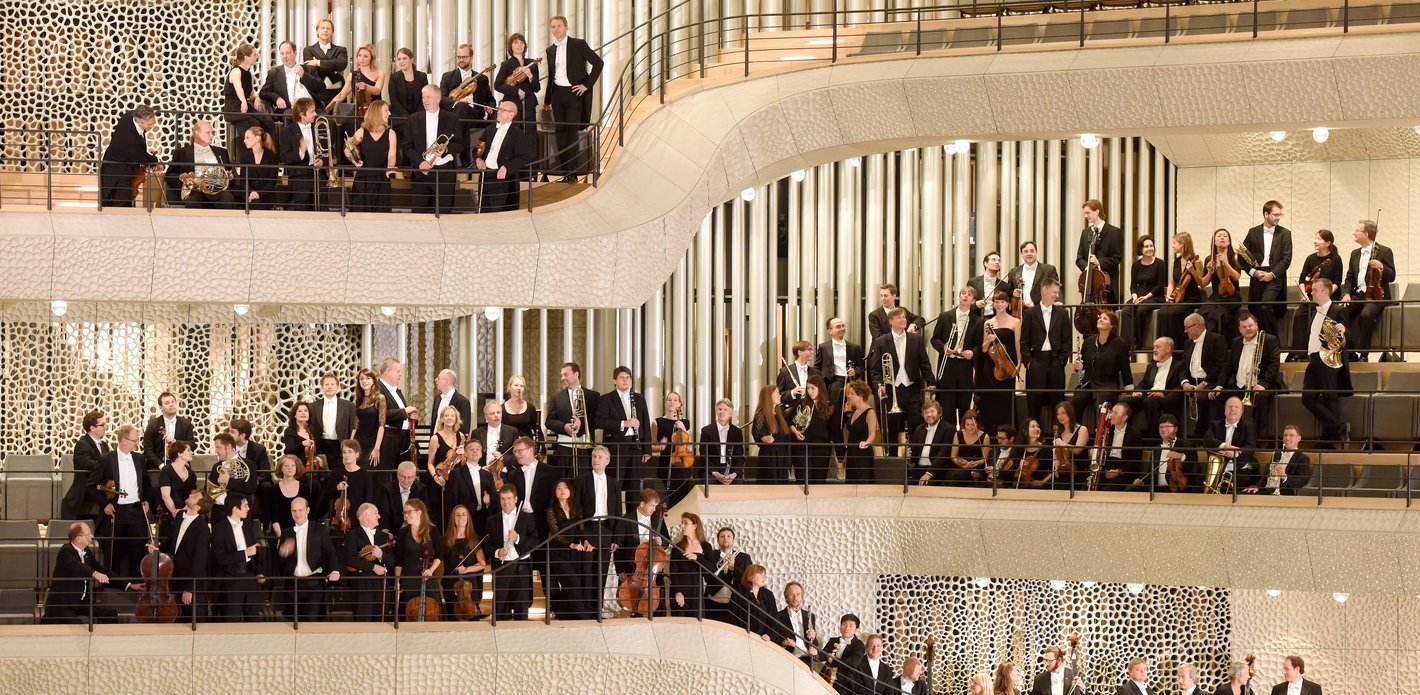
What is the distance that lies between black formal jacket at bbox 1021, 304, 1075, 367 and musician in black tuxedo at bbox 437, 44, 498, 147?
409 centimetres

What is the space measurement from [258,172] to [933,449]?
5.14m

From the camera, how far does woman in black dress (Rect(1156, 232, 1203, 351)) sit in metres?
13.6

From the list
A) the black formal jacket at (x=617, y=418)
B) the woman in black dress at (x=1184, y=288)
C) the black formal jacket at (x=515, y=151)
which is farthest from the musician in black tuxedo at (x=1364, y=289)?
the black formal jacket at (x=515, y=151)

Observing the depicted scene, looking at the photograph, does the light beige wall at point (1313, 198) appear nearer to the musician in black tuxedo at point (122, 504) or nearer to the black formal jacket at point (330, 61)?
the black formal jacket at point (330, 61)

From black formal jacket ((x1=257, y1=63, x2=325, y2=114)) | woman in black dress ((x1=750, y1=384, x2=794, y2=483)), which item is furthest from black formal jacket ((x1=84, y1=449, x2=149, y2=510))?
woman in black dress ((x1=750, y1=384, x2=794, y2=483))

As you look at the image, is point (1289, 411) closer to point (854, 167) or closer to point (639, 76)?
point (854, 167)

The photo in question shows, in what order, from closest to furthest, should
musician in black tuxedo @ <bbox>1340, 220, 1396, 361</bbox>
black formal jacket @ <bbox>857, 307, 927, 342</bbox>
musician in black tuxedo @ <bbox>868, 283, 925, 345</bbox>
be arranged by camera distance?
musician in black tuxedo @ <bbox>1340, 220, 1396, 361</bbox>, musician in black tuxedo @ <bbox>868, 283, 925, 345</bbox>, black formal jacket @ <bbox>857, 307, 927, 342</bbox>

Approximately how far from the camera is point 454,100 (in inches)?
538

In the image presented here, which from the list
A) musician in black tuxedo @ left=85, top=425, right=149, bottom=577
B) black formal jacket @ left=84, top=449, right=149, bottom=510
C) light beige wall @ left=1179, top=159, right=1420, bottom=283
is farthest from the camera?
light beige wall @ left=1179, top=159, right=1420, bottom=283

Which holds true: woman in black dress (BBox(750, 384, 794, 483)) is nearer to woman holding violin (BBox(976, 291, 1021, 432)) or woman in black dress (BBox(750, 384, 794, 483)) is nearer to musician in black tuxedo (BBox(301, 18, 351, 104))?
woman holding violin (BBox(976, 291, 1021, 432))

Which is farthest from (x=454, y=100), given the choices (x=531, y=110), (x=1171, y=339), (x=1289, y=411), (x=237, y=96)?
(x=1289, y=411)

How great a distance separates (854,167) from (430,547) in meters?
5.99

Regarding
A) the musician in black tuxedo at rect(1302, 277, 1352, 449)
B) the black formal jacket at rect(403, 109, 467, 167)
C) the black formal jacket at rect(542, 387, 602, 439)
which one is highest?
the black formal jacket at rect(403, 109, 467, 167)

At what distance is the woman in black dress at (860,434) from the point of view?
44.6 ft
